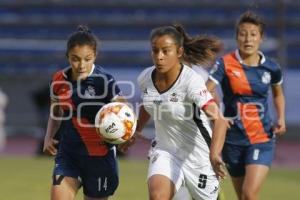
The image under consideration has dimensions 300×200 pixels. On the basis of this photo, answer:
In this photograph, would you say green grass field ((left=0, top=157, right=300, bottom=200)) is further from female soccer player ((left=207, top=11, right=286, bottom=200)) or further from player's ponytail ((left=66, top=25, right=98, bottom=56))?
player's ponytail ((left=66, top=25, right=98, bottom=56))

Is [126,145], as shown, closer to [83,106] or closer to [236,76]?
[83,106]

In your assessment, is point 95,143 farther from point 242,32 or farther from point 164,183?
point 242,32

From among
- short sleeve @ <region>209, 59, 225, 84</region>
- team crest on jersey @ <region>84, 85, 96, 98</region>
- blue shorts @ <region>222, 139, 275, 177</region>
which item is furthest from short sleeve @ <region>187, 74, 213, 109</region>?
blue shorts @ <region>222, 139, 275, 177</region>

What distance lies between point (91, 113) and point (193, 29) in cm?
1502

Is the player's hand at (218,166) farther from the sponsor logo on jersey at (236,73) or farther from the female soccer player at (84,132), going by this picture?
the sponsor logo on jersey at (236,73)

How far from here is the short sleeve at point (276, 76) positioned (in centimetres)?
868

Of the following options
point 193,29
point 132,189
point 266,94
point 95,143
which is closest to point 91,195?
point 95,143

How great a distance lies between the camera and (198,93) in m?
6.93

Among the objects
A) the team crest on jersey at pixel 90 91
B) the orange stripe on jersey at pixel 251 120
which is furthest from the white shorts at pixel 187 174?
the orange stripe on jersey at pixel 251 120

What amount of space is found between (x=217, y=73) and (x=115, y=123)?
1.83m

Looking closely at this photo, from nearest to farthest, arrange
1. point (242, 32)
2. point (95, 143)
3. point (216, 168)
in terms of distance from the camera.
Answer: point (216, 168)
point (95, 143)
point (242, 32)

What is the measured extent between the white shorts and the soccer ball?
283 millimetres

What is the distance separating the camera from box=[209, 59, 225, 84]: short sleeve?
28.2 feet

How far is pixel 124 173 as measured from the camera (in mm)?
14133
